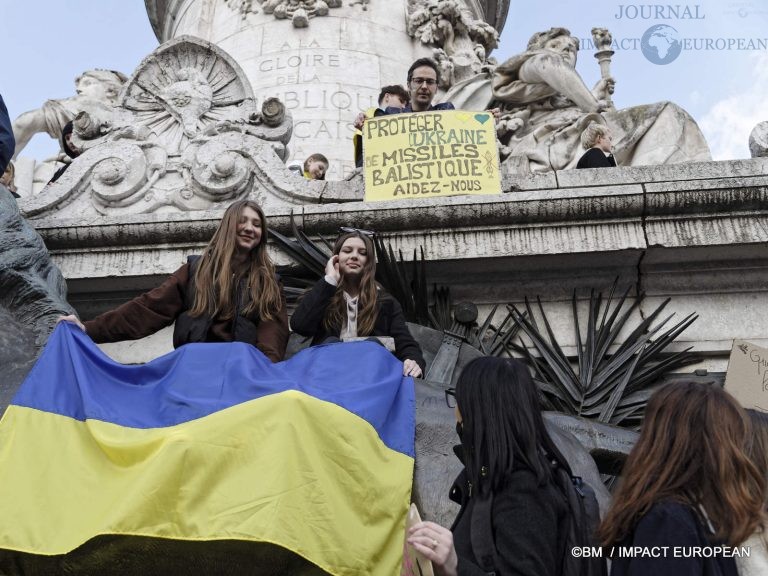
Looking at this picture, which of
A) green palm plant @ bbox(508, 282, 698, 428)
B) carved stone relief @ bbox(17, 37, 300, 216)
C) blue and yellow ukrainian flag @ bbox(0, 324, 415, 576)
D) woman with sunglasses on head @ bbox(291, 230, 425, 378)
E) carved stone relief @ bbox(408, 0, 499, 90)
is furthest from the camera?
carved stone relief @ bbox(408, 0, 499, 90)

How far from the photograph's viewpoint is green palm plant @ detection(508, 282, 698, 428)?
6.19 meters

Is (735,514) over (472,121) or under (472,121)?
under

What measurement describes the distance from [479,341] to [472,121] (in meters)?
1.75

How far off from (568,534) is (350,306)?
110 inches

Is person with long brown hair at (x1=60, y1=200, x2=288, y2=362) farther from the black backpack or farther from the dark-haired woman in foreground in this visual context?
the black backpack

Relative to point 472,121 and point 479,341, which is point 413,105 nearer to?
→ point 472,121

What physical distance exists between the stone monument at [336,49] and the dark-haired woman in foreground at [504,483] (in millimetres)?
7784

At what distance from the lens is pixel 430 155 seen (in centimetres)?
718

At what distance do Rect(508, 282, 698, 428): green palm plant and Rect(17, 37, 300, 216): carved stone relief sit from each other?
6.96 feet

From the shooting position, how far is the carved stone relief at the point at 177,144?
7477 millimetres

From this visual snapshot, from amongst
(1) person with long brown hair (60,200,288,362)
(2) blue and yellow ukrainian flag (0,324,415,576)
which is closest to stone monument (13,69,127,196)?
(1) person with long brown hair (60,200,288,362)

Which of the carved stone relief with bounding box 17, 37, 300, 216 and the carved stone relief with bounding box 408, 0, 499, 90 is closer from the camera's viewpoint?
the carved stone relief with bounding box 17, 37, 300, 216

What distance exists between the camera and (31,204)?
7.45 m

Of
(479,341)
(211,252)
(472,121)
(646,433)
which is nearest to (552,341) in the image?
(479,341)
